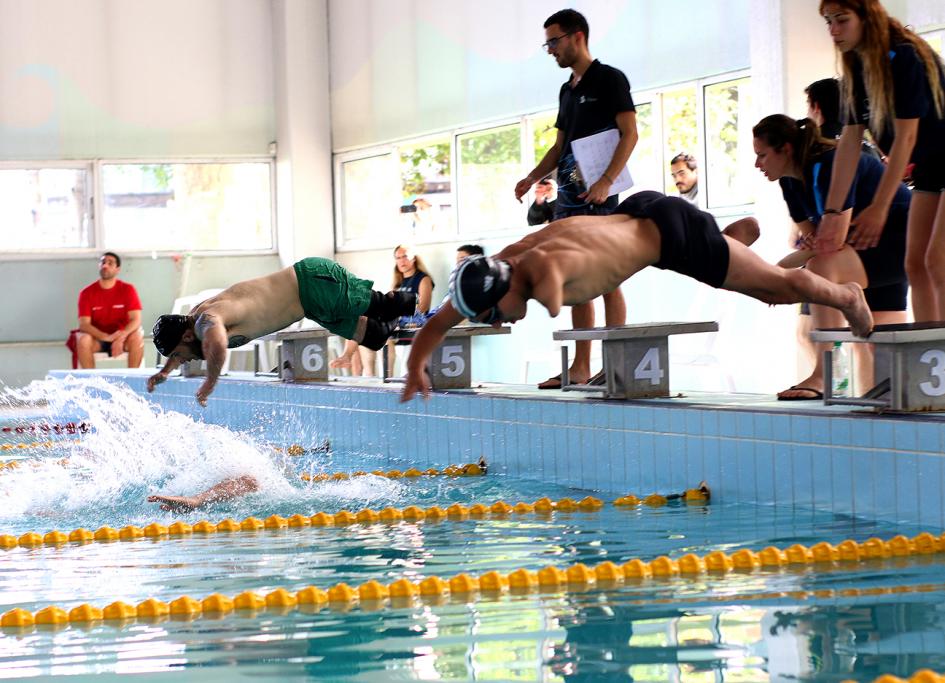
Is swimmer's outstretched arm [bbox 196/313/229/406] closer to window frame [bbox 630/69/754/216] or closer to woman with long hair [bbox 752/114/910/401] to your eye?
woman with long hair [bbox 752/114/910/401]

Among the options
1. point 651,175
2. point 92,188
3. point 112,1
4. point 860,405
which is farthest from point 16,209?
point 860,405

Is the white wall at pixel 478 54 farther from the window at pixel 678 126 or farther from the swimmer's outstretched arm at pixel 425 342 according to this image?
the swimmer's outstretched arm at pixel 425 342

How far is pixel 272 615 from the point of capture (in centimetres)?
329

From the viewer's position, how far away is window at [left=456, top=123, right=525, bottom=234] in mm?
13312

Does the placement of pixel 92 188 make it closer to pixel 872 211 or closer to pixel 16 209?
pixel 16 209

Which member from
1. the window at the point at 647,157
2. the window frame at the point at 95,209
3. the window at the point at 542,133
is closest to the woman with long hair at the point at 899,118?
the window at the point at 647,157

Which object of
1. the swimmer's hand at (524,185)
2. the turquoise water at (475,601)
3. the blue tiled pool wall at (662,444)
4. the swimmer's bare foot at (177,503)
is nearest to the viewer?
the turquoise water at (475,601)

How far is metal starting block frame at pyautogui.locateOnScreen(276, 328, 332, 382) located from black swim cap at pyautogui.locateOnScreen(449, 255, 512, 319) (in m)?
4.91

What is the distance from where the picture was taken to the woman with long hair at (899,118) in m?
4.60

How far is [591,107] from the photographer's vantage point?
6402 millimetres

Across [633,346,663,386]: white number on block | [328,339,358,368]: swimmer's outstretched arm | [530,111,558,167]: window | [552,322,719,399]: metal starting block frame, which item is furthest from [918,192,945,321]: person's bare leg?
[530,111,558,167]: window

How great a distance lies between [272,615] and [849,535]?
1.96 meters

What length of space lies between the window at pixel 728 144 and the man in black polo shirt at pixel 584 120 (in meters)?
4.07

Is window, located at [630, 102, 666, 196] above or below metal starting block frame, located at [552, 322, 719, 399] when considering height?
above
